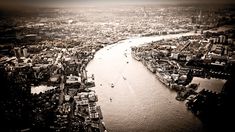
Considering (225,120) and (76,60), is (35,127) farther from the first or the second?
(76,60)

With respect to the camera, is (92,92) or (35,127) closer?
(35,127)

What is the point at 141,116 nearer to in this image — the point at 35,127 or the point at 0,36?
the point at 35,127

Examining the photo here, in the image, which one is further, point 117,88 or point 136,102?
point 117,88

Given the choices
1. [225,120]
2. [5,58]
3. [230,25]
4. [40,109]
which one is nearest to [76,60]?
[5,58]

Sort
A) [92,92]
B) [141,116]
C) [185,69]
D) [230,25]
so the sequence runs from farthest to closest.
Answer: [230,25], [185,69], [92,92], [141,116]

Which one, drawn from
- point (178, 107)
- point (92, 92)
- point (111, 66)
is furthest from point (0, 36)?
point (178, 107)

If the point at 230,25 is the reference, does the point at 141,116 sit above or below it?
below

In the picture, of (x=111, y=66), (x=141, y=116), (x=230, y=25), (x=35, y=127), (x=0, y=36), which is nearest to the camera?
(x=35, y=127)
